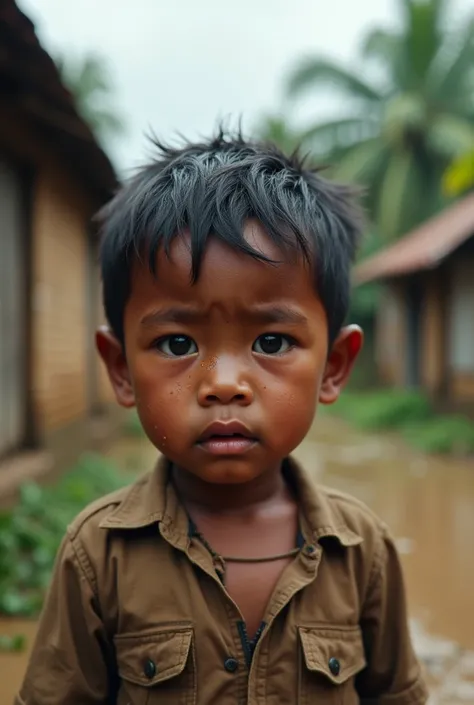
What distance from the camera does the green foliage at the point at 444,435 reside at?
8.52 m

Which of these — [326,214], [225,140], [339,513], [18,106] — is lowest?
[339,513]

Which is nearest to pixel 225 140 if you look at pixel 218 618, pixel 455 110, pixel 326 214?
pixel 326 214

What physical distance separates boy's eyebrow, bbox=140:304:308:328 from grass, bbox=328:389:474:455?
25.1 ft

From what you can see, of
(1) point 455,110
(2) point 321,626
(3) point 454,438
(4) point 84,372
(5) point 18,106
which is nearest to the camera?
(2) point 321,626

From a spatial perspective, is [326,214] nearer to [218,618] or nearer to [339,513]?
[339,513]

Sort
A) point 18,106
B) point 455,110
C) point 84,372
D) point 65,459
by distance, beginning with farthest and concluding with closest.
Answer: point 455,110 → point 84,372 → point 65,459 → point 18,106

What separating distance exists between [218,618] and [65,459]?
4.81 metres

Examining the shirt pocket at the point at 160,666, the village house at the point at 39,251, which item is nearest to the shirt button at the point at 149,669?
the shirt pocket at the point at 160,666

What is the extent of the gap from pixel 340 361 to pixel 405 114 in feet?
53.9

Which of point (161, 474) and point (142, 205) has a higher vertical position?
point (142, 205)

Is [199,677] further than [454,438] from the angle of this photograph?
No

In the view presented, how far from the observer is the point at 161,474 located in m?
1.45

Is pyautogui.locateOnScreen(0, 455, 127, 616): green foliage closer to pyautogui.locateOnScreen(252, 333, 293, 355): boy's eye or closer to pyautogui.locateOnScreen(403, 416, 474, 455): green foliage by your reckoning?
pyautogui.locateOnScreen(252, 333, 293, 355): boy's eye

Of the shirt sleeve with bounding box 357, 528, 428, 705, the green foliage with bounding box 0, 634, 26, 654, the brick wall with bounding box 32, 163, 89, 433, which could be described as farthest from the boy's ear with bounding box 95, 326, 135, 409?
the brick wall with bounding box 32, 163, 89, 433
